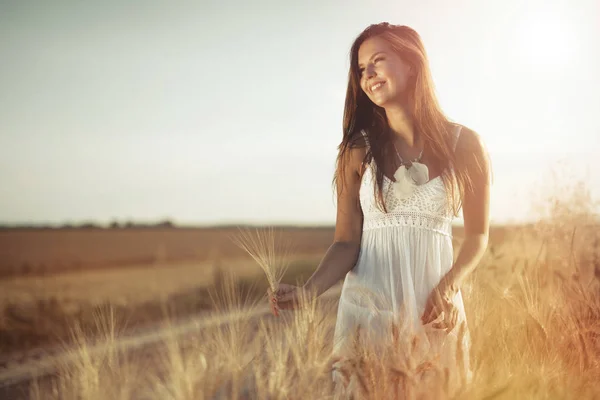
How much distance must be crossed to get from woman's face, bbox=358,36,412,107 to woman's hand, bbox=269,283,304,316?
0.70 meters

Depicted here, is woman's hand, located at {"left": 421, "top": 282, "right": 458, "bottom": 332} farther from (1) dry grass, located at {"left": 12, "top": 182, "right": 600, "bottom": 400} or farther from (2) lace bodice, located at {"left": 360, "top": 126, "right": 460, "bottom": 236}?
(2) lace bodice, located at {"left": 360, "top": 126, "right": 460, "bottom": 236}

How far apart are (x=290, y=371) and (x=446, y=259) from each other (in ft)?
2.78

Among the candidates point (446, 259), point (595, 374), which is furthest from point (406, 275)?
point (595, 374)

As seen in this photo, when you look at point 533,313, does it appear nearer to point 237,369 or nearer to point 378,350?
point 378,350

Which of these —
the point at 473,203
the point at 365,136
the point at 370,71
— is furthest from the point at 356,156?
the point at 473,203

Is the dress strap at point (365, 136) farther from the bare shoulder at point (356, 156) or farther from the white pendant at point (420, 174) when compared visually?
the white pendant at point (420, 174)

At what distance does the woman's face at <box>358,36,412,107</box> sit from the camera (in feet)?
7.48

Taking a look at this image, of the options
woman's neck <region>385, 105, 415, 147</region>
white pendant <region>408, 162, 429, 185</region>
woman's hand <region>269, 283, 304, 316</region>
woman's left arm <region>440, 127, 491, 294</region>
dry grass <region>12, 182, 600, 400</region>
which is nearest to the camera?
dry grass <region>12, 182, 600, 400</region>

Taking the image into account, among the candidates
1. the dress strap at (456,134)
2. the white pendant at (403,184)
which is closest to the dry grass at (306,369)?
the white pendant at (403,184)

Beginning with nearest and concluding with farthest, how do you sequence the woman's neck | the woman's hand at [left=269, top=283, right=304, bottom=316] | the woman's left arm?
the woman's hand at [left=269, top=283, right=304, bottom=316]
the woman's left arm
the woman's neck

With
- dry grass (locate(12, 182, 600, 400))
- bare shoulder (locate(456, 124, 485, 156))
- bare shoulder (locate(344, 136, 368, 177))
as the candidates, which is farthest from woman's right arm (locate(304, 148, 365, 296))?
bare shoulder (locate(456, 124, 485, 156))

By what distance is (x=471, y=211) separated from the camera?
2.23 metres

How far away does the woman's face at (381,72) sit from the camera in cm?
228

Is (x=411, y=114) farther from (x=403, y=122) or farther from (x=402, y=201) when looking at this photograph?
(x=402, y=201)
